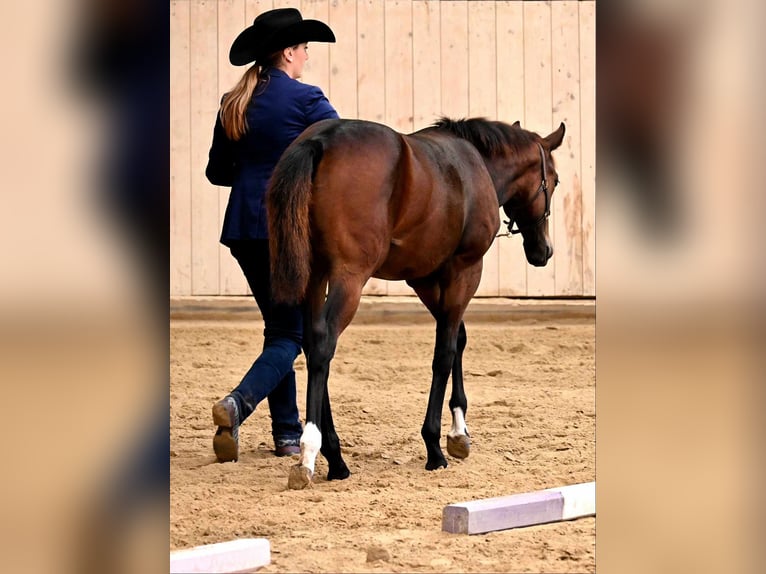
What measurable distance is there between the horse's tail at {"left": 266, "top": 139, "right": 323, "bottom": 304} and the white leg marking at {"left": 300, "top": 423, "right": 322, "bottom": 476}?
0.36 meters

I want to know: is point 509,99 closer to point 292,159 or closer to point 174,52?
point 174,52

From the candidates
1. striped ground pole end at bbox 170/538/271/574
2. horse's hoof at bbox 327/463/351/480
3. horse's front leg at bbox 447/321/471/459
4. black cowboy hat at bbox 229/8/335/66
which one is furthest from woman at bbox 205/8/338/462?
striped ground pole end at bbox 170/538/271/574

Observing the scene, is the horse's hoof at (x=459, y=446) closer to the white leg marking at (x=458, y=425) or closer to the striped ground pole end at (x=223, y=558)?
the white leg marking at (x=458, y=425)

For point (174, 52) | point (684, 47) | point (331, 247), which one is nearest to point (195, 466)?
point (331, 247)

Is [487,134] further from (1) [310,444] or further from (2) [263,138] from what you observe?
(1) [310,444]

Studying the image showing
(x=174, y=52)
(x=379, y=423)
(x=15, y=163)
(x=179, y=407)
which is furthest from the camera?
(x=174, y=52)

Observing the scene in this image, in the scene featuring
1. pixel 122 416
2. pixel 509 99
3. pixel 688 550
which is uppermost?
pixel 509 99

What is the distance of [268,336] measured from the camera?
10.7 feet

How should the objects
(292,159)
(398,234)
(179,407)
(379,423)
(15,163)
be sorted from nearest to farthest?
(15,163) < (292,159) < (398,234) < (379,423) < (179,407)

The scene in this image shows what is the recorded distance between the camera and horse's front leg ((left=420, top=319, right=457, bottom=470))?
3174 millimetres

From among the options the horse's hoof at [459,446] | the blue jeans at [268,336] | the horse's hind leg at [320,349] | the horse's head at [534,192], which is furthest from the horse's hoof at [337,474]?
the horse's head at [534,192]

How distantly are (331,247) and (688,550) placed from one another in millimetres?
2004

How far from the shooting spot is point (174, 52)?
6.66m

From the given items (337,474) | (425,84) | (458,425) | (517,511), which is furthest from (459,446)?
(425,84)
